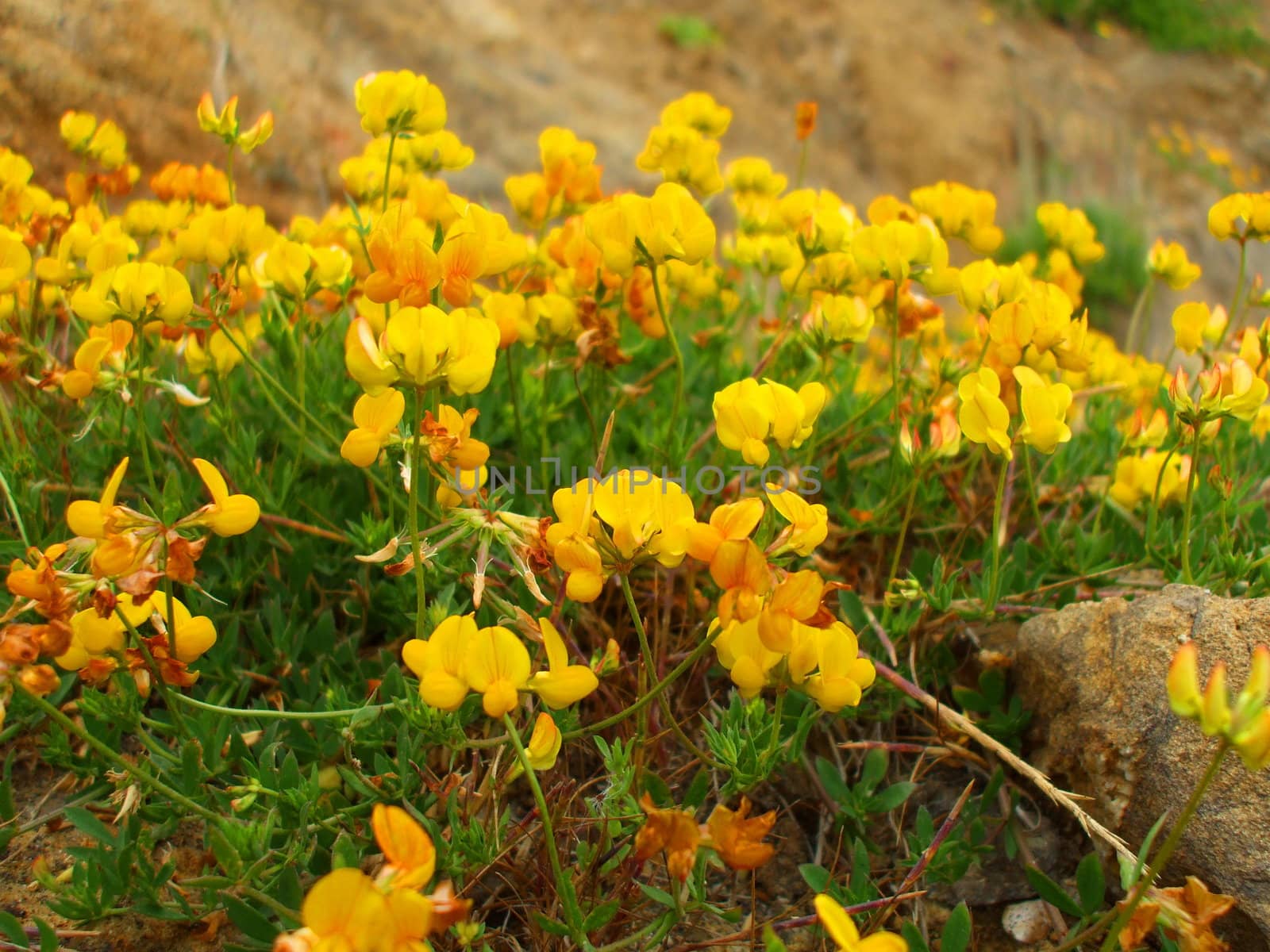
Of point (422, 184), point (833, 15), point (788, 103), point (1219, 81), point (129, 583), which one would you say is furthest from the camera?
point (1219, 81)

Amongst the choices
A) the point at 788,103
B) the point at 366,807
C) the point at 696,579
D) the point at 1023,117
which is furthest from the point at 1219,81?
the point at 366,807

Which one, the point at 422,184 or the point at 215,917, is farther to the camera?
the point at 422,184

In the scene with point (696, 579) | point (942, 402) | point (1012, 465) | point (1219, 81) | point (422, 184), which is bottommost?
point (696, 579)

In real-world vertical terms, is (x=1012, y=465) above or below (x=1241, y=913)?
above

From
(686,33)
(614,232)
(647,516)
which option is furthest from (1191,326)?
(686,33)

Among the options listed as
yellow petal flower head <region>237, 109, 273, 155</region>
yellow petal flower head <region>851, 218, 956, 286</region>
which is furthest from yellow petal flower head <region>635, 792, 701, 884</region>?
yellow petal flower head <region>237, 109, 273, 155</region>

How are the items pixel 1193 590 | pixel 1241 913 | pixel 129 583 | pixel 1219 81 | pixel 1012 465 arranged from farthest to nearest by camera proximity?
pixel 1219 81
pixel 1012 465
pixel 1193 590
pixel 1241 913
pixel 129 583

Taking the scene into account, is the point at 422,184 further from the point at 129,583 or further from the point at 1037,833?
the point at 1037,833
